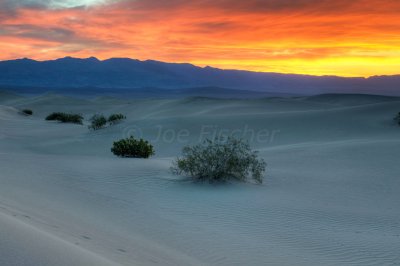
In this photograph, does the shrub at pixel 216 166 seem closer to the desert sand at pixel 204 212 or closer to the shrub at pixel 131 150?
the desert sand at pixel 204 212

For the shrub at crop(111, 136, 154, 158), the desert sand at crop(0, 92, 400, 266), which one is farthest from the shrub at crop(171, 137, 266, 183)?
the shrub at crop(111, 136, 154, 158)

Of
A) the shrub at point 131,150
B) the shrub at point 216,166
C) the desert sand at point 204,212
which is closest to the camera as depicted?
the desert sand at point 204,212

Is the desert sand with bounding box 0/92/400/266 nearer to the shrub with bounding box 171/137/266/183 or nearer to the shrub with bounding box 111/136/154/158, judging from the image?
the shrub with bounding box 171/137/266/183

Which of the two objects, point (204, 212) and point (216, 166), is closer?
point (204, 212)

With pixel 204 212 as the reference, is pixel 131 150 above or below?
above

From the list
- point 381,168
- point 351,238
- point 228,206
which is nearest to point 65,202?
point 228,206

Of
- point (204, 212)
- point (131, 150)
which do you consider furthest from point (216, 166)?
point (131, 150)

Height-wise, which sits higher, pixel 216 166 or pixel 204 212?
pixel 216 166

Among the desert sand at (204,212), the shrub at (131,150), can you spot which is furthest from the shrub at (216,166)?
the shrub at (131,150)

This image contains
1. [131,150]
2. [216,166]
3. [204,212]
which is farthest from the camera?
[131,150]

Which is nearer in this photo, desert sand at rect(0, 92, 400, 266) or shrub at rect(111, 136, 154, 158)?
desert sand at rect(0, 92, 400, 266)

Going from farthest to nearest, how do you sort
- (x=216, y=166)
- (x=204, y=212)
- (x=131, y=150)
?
(x=131, y=150) < (x=216, y=166) < (x=204, y=212)

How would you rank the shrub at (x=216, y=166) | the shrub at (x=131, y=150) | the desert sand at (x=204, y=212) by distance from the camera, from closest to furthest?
the desert sand at (x=204, y=212) → the shrub at (x=216, y=166) → the shrub at (x=131, y=150)

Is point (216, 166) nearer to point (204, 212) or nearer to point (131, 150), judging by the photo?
point (204, 212)
